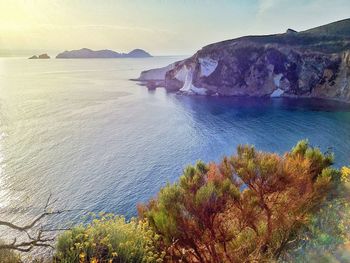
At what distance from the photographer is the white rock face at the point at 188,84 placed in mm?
86650

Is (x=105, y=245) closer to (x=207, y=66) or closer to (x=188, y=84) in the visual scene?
(x=207, y=66)

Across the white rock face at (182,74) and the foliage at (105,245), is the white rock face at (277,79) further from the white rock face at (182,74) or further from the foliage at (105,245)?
the foliage at (105,245)

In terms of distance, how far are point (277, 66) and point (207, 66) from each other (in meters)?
18.6

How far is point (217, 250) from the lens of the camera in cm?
1136

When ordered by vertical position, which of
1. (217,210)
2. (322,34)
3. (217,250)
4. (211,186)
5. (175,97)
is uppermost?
(322,34)

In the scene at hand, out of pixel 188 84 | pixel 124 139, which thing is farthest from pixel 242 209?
pixel 188 84

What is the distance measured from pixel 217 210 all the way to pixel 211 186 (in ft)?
2.81

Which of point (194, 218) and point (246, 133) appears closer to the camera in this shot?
point (194, 218)

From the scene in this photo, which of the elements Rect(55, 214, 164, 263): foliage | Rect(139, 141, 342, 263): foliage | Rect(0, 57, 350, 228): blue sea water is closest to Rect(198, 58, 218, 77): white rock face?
Rect(0, 57, 350, 228): blue sea water

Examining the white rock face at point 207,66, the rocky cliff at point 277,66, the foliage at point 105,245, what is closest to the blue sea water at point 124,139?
the rocky cliff at point 277,66

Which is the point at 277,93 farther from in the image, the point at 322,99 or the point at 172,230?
the point at 172,230

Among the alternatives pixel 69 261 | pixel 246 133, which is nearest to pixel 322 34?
pixel 246 133

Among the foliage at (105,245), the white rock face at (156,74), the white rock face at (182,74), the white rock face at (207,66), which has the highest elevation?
the foliage at (105,245)

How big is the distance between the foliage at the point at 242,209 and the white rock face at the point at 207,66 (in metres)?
75.8
